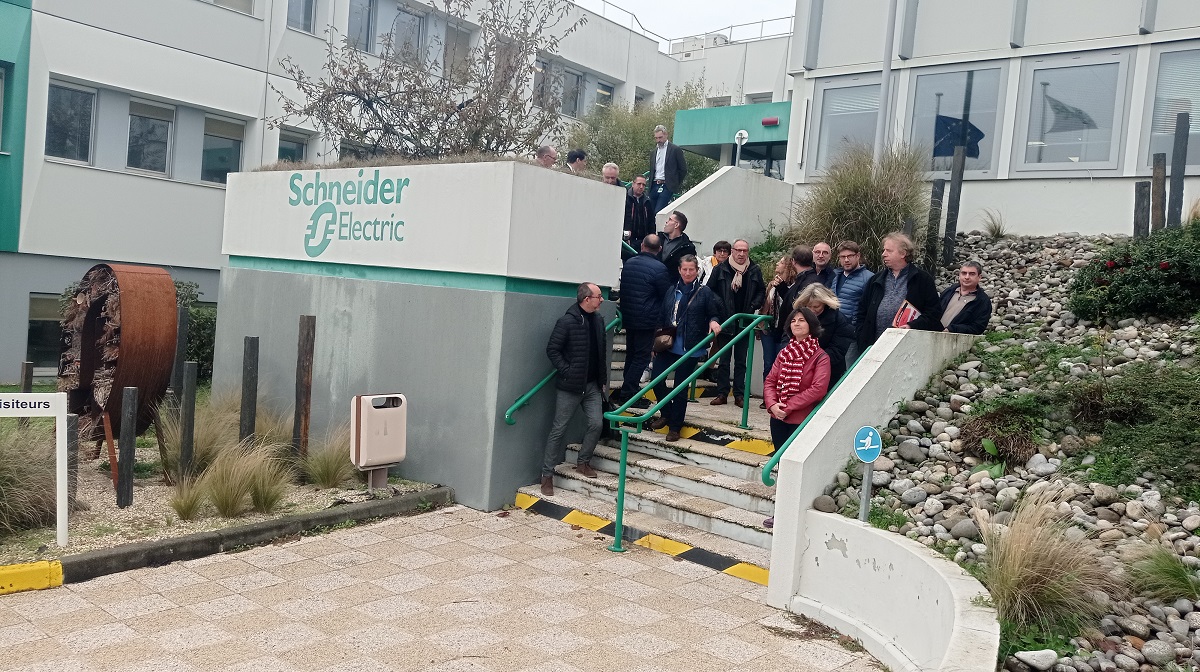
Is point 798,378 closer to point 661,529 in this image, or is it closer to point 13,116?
point 661,529

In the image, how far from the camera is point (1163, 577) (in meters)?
5.17

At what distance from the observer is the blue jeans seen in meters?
8.77

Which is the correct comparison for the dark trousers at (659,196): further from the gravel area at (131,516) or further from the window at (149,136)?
the window at (149,136)

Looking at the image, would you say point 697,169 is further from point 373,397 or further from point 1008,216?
point 373,397

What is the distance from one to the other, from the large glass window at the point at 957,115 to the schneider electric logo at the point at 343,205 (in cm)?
877

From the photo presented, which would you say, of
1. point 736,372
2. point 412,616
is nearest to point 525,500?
point 736,372

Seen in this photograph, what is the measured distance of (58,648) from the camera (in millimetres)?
5219

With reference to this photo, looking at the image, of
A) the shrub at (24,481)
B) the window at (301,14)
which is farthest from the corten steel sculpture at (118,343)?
the window at (301,14)

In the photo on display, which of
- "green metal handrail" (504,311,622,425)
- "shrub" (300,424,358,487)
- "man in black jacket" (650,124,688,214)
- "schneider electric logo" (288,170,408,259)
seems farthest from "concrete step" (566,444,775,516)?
"man in black jacket" (650,124,688,214)

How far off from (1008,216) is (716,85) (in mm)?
21318

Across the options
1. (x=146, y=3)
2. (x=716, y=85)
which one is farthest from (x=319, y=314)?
(x=716, y=85)

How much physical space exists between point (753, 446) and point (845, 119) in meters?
9.71

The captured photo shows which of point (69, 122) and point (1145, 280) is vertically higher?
point (69, 122)

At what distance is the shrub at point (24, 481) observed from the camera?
699 cm
